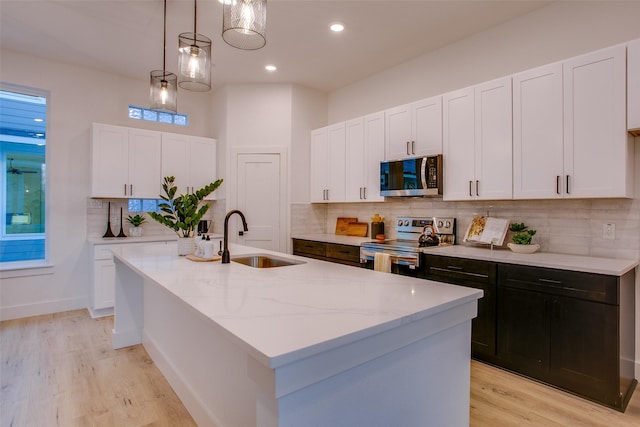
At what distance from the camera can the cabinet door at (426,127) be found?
11.3ft

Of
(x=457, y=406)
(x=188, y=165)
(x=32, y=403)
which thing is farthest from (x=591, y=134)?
(x=188, y=165)

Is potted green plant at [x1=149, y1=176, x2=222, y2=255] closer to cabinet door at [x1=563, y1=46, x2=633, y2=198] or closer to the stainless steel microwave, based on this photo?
the stainless steel microwave

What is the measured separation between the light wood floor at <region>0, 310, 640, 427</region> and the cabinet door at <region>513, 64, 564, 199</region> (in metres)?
1.46

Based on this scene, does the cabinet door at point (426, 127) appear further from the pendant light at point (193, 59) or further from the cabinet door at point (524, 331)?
the pendant light at point (193, 59)

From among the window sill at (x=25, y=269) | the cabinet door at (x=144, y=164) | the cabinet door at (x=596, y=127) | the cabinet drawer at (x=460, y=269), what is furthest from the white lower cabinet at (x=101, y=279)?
the cabinet door at (x=596, y=127)

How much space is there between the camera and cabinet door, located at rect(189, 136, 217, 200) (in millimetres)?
5008

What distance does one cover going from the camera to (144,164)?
4590 mm

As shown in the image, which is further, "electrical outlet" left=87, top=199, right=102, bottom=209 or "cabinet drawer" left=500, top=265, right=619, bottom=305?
"electrical outlet" left=87, top=199, right=102, bottom=209

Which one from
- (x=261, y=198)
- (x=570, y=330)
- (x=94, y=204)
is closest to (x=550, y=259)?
(x=570, y=330)

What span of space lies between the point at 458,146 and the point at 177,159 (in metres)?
3.66

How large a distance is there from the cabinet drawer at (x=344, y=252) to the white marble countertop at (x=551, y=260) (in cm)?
92

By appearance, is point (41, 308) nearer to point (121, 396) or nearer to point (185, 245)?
point (121, 396)

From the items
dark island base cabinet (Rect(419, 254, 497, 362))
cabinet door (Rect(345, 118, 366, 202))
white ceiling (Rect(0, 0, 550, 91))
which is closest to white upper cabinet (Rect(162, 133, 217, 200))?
white ceiling (Rect(0, 0, 550, 91))

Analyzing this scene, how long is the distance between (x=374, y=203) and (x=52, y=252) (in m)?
4.06
